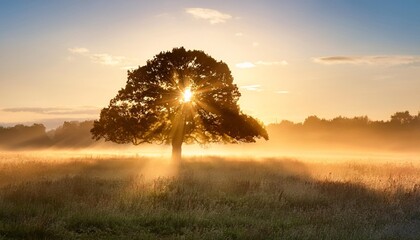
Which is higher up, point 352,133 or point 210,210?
point 352,133

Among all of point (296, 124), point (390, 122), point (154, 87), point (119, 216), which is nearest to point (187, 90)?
point (154, 87)

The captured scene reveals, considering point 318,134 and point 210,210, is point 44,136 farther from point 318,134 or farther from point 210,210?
point 210,210

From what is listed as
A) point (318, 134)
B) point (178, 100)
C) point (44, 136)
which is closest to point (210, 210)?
point (178, 100)

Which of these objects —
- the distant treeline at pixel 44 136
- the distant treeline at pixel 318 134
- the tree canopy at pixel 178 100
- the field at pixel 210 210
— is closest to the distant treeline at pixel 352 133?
the distant treeline at pixel 318 134

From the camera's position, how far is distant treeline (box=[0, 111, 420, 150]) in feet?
350

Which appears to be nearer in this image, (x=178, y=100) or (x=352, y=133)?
(x=178, y=100)

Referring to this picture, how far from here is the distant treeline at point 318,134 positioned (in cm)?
10669

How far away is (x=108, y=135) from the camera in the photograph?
3428cm

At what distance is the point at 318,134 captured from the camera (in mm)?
125062

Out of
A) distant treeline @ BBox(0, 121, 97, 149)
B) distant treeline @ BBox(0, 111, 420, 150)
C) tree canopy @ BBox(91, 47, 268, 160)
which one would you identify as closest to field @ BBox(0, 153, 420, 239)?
tree canopy @ BBox(91, 47, 268, 160)

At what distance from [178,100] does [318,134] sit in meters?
95.2

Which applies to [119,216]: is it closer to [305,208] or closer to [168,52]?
[305,208]

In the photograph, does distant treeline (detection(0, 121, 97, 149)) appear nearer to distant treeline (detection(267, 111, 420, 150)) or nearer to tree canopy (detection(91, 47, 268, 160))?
distant treeline (detection(267, 111, 420, 150))

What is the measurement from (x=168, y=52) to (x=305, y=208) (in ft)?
67.5
